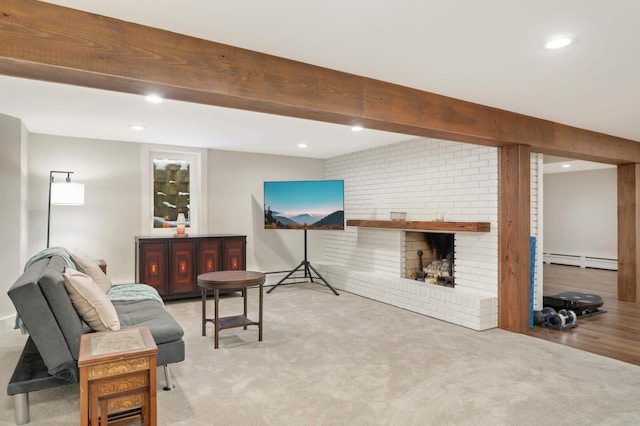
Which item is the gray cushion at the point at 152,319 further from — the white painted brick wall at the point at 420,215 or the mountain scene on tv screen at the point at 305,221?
the white painted brick wall at the point at 420,215

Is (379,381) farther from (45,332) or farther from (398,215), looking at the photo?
(398,215)

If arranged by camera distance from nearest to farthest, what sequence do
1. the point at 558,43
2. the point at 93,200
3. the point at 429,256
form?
the point at 558,43
the point at 93,200
the point at 429,256

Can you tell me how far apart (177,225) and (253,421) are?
4066 millimetres

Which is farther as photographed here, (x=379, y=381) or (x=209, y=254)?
(x=209, y=254)

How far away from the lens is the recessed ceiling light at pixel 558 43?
2277 mm

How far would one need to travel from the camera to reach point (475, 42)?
2326 mm

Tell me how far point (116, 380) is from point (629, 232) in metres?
6.63

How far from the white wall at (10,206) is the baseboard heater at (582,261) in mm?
10170

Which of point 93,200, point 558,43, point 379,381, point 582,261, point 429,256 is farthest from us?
point 582,261

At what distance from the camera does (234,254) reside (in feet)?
19.2

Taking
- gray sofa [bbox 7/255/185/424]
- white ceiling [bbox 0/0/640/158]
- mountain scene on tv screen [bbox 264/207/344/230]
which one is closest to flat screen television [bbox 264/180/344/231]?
mountain scene on tv screen [bbox 264/207/344/230]

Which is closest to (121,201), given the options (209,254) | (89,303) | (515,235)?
(209,254)

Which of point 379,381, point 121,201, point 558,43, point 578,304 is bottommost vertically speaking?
point 379,381

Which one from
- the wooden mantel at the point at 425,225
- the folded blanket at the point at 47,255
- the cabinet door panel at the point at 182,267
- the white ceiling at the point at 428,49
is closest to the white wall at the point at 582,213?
the white ceiling at the point at 428,49
